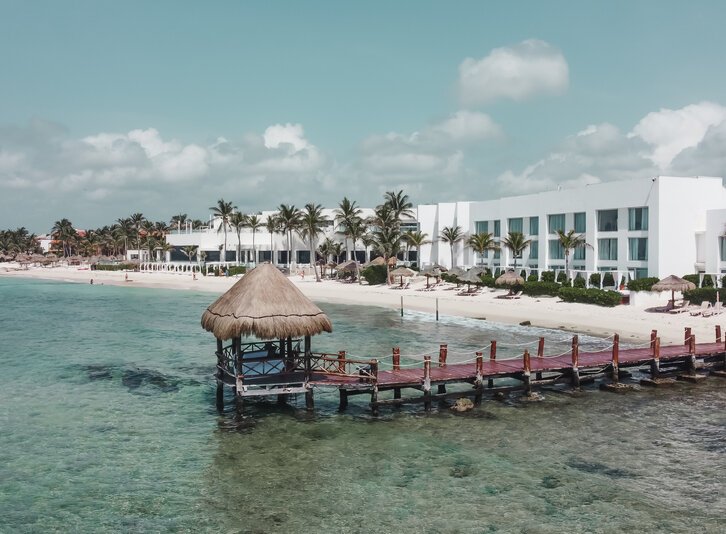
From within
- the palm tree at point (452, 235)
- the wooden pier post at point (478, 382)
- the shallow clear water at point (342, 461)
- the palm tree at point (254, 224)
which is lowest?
the shallow clear water at point (342, 461)

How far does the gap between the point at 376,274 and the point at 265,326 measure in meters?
56.6

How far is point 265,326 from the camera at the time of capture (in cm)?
2016

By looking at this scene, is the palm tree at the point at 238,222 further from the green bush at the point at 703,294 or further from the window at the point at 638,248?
the green bush at the point at 703,294

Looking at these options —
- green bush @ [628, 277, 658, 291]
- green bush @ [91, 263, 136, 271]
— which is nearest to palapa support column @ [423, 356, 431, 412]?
green bush @ [628, 277, 658, 291]

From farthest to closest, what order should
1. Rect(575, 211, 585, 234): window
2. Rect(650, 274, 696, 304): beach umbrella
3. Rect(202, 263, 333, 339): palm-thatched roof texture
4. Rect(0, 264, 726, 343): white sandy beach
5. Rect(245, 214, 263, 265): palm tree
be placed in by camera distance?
1. Rect(245, 214, 263, 265): palm tree
2. Rect(575, 211, 585, 234): window
3. Rect(650, 274, 696, 304): beach umbrella
4. Rect(0, 264, 726, 343): white sandy beach
5. Rect(202, 263, 333, 339): palm-thatched roof texture

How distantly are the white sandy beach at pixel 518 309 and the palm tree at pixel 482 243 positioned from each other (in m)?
5.48

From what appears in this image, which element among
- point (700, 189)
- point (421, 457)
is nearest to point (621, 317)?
point (700, 189)

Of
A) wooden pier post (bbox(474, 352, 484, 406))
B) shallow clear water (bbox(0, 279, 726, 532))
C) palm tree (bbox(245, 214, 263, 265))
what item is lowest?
shallow clear water (bbox(0, 279, 726, 532))

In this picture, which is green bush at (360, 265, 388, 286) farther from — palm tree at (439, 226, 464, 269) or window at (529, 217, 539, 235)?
window at (529, 217, 539, 235)

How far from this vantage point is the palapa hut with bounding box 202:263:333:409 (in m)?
20.2

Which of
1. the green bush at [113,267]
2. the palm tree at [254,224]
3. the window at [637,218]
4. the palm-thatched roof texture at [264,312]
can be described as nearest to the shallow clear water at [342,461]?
the palm-thatched roof texture at [264,312]

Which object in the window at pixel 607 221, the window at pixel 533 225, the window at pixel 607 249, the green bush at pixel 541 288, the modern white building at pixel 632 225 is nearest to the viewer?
the modern white building at pixel 632 225

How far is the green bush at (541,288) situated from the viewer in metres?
54.0

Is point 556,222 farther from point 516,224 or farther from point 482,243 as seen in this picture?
point 482,243
